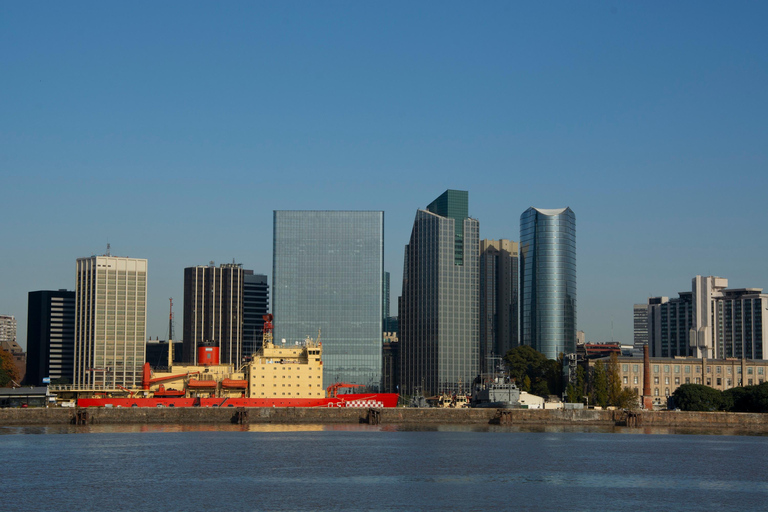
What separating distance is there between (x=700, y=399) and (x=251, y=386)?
72.3 meters

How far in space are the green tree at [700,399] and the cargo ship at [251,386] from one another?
189 feet

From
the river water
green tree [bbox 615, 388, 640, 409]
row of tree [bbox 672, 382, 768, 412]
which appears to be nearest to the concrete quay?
row of tree [bbox 672, 382, 768, 412]

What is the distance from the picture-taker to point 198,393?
125125 millimetres

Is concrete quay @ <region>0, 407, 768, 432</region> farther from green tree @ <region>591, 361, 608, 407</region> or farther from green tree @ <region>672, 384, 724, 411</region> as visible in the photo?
green tree @ <region>591, 361, 608, 407</region>

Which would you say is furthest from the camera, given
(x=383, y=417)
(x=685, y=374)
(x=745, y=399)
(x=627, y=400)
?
(x=685, y=374)

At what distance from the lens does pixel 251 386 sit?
122 metres

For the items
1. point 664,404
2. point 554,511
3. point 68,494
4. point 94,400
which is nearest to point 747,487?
point 554,511

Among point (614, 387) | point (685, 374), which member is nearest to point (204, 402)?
point (614, 387)

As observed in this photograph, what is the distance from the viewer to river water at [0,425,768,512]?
54031mm

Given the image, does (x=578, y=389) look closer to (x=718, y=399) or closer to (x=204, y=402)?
(x=718, y=399)

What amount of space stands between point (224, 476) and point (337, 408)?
61517 mm

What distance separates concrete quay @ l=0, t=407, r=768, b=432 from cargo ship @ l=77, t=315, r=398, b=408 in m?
1.71

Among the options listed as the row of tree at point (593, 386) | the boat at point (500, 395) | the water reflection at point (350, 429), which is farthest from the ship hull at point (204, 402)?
the row of tree at point (593, 386)

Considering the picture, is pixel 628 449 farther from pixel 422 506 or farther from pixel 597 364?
pixel 597 364
